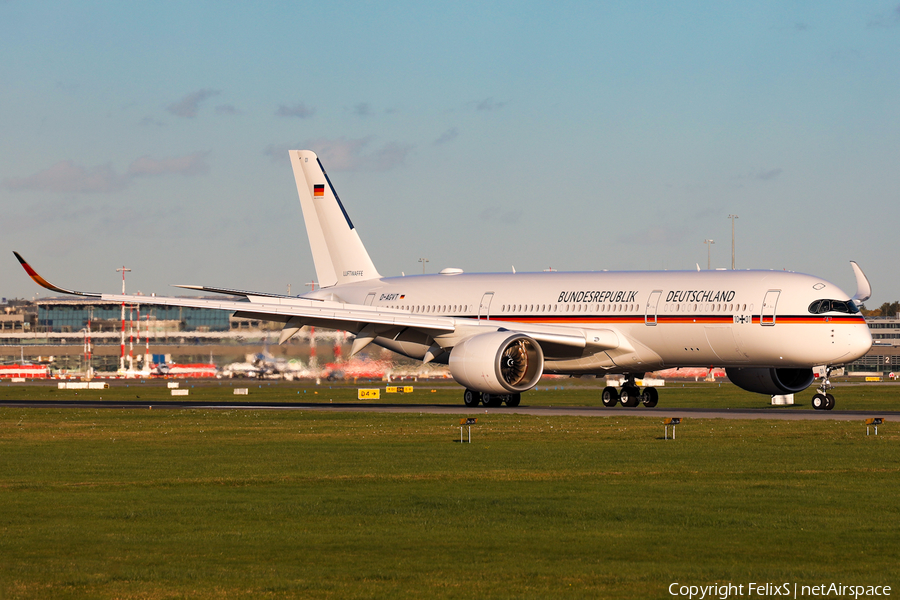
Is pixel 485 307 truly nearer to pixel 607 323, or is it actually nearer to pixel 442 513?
pixel 607 323

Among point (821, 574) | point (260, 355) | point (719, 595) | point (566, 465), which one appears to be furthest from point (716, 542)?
point (260, 355)

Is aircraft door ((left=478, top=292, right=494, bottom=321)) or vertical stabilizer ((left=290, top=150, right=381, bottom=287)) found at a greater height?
vertical stabilizer ((left=290, top=150, right=381, bottom=287))

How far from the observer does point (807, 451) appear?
26359mm

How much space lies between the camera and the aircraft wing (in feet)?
145

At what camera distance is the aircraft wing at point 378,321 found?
145 feet

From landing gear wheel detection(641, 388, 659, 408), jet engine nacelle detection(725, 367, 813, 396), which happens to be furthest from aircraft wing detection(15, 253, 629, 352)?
jet engine nacelle detection(725, 367, 813, 396)

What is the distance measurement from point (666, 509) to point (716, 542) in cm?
285

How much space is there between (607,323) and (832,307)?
8.22m

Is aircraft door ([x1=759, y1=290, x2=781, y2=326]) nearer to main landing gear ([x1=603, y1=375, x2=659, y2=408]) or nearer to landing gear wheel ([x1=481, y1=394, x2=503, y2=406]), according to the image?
main landing gear ([x1=603, y1=375, x2=659, y2=408])

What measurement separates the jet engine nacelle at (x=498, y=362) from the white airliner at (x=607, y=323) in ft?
0.15

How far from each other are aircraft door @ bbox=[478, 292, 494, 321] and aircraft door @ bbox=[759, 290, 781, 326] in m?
11.6

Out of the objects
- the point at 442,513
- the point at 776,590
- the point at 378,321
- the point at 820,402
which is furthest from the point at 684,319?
the point at 776,590

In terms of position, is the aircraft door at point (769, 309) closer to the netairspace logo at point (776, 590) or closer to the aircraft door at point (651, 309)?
the aircraft door at point (651, 309)

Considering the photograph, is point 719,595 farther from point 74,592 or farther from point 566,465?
point 566,465
